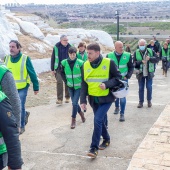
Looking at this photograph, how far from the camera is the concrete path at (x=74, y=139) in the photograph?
5402 millimetres

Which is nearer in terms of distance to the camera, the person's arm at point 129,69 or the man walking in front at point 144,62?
the person's arm at point 129,69

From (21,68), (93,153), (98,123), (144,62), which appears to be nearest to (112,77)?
(98,123)

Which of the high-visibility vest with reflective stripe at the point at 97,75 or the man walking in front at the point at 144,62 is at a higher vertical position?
the high-visibility vest with reflective stripe at the point at 97,75

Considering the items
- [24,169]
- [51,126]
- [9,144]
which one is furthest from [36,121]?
[9,144]

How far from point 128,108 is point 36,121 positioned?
2.07m

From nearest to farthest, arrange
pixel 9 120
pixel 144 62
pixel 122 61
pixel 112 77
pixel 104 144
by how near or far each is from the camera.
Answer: pixel 9 120, pixel 112 77, pixel 104 144, pixel 122 61, pixel 144 62

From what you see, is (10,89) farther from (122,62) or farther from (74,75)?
(122,62)

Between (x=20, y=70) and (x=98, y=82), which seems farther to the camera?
(x=20, y=70)

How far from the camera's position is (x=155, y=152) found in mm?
5141

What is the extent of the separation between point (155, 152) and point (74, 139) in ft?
5.62

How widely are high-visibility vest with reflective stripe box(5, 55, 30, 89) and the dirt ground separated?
2.45 metres

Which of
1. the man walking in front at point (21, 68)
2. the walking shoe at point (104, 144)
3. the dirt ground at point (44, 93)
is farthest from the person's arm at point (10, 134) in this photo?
the dirt ground at point (44, 93)

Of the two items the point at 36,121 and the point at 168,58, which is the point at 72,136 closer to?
the point at 36,121

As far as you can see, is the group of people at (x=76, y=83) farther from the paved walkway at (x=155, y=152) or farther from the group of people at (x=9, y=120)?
the paved walkway at (x=155, y=152)
